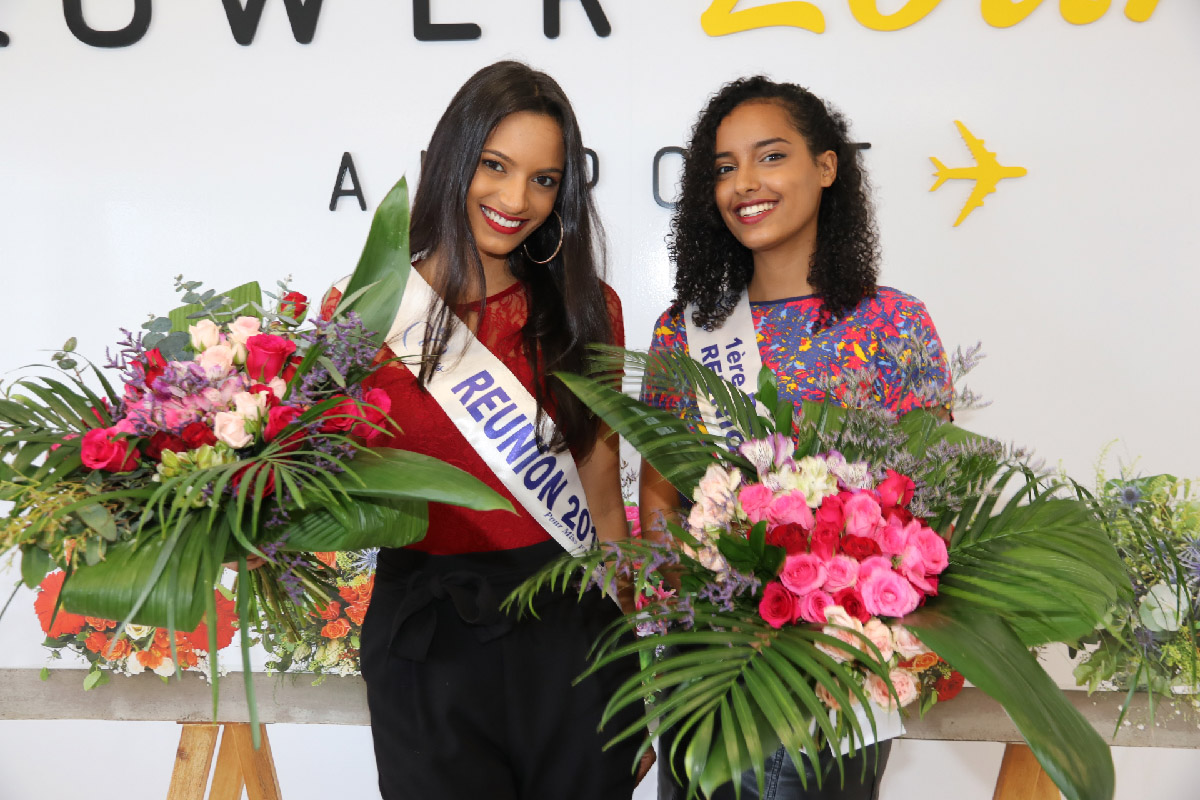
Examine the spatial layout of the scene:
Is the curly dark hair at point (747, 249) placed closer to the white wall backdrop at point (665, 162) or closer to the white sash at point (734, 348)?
the white sash at point (734, 348)

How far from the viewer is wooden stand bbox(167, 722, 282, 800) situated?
165cm

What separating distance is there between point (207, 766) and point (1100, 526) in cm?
151

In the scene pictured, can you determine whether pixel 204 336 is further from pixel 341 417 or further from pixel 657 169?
pixel 657 169

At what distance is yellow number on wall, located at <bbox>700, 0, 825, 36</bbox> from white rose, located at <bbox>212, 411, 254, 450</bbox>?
5.76 feet

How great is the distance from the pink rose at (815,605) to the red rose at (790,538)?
1.8 inches

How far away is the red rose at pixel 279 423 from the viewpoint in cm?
92

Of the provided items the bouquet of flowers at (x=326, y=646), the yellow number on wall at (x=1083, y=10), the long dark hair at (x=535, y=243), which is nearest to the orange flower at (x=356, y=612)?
the bouquet of flowers at (x=326, y=646)

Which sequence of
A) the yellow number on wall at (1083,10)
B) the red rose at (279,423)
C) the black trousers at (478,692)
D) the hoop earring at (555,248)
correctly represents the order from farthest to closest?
the yellow number on wall at (1083,10) < the hoop earring at (555,248) < the black trousers at (478,692) < the red rose at (279,423)

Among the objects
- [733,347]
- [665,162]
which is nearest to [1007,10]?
[665,162]

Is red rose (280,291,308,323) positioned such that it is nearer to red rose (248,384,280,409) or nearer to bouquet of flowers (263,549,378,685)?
red rose (248,384,280,409)

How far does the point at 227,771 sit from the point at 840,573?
53.6 inches

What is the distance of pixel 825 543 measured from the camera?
0.86 meters

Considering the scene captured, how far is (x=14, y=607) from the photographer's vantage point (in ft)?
8.54

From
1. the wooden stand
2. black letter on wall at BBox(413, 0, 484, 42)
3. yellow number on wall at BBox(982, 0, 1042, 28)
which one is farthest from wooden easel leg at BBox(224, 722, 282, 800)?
yellow number on wall at BBox(982, 0, 1042, 28)
